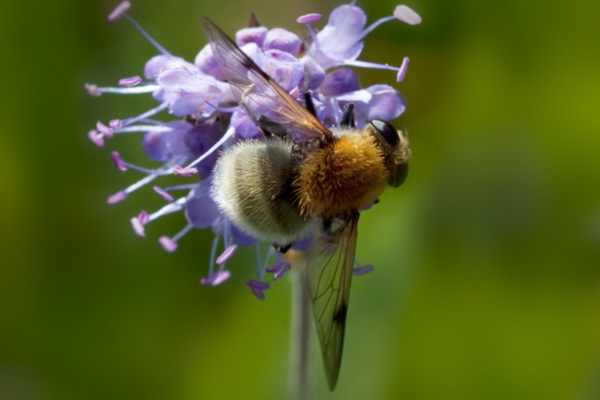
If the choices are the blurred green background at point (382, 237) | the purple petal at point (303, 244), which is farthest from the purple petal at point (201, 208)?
the blurred green background at point (382, 237)

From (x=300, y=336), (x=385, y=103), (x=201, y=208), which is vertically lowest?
(x=300, y=336)

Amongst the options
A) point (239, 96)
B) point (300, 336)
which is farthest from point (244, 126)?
point (300, 336)

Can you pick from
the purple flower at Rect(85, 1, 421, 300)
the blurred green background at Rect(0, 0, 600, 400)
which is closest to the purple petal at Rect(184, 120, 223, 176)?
the purple flower at Rect(85, 1, 421, 300)

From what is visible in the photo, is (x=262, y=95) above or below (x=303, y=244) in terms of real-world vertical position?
above

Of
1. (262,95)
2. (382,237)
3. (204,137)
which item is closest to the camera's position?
(262,95)

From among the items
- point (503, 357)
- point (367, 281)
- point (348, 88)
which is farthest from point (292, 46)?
point (503, 357)

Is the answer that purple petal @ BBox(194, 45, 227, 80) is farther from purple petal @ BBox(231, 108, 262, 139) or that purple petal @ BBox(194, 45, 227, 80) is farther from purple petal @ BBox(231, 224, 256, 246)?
purple petal @ BBox(231, 224, 256, 246)

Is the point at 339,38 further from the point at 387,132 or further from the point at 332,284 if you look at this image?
the point at 332,284
